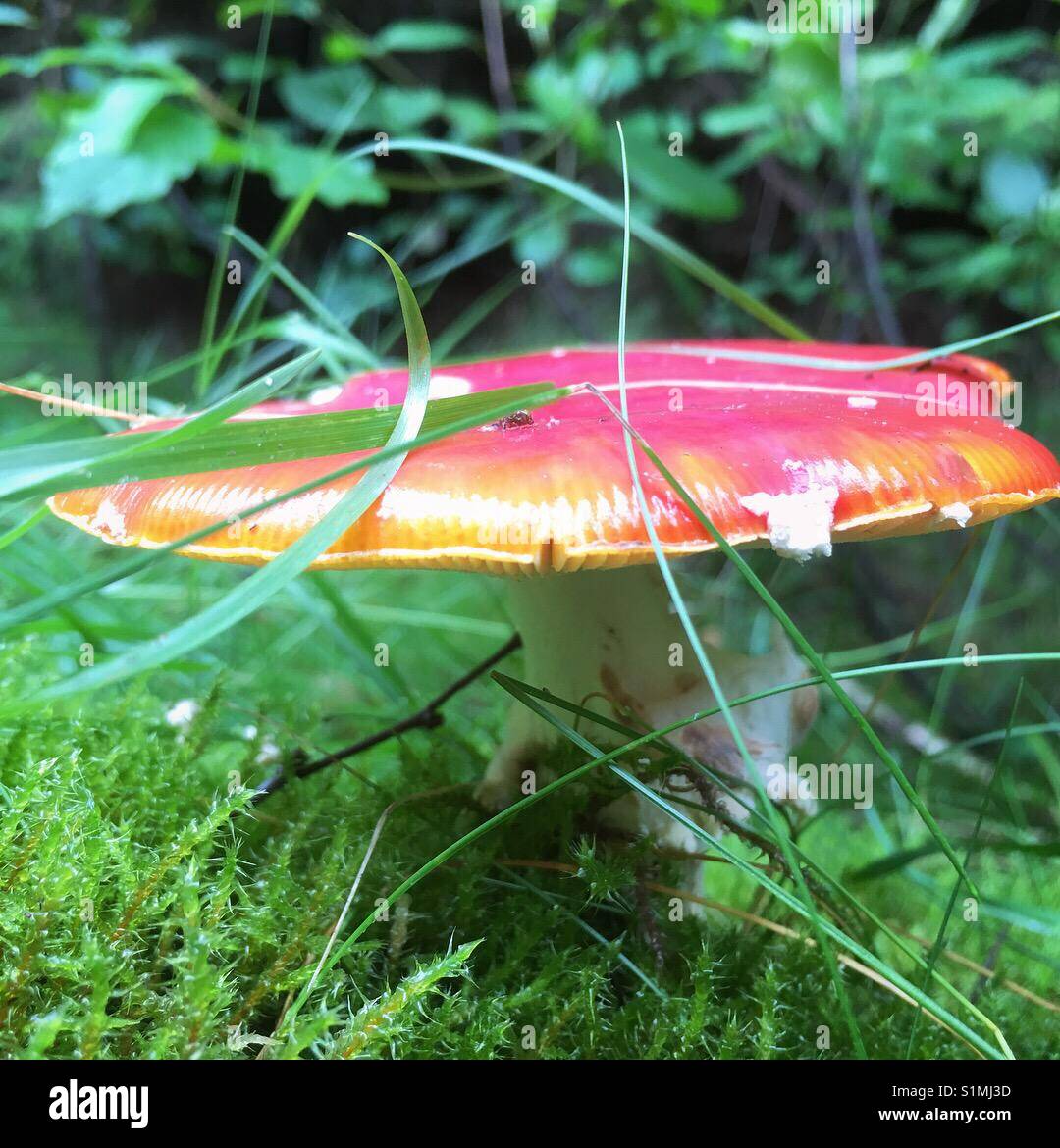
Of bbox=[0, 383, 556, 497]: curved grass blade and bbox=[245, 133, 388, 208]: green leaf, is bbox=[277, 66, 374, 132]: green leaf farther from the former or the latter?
bbox=[0, 383, 556, 497]: curved grass blade

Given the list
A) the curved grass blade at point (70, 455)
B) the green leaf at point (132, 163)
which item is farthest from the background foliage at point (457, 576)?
the curved grass blade at point (70, 455)

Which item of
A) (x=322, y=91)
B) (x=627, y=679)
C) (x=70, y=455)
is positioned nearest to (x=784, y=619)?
(x=627, y=679)

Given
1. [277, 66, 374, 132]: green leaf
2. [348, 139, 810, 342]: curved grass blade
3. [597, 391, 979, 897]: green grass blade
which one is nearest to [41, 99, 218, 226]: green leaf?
[277, 66, 374, 132]: green leaf

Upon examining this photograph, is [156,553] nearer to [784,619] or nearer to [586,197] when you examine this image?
[784,619]
